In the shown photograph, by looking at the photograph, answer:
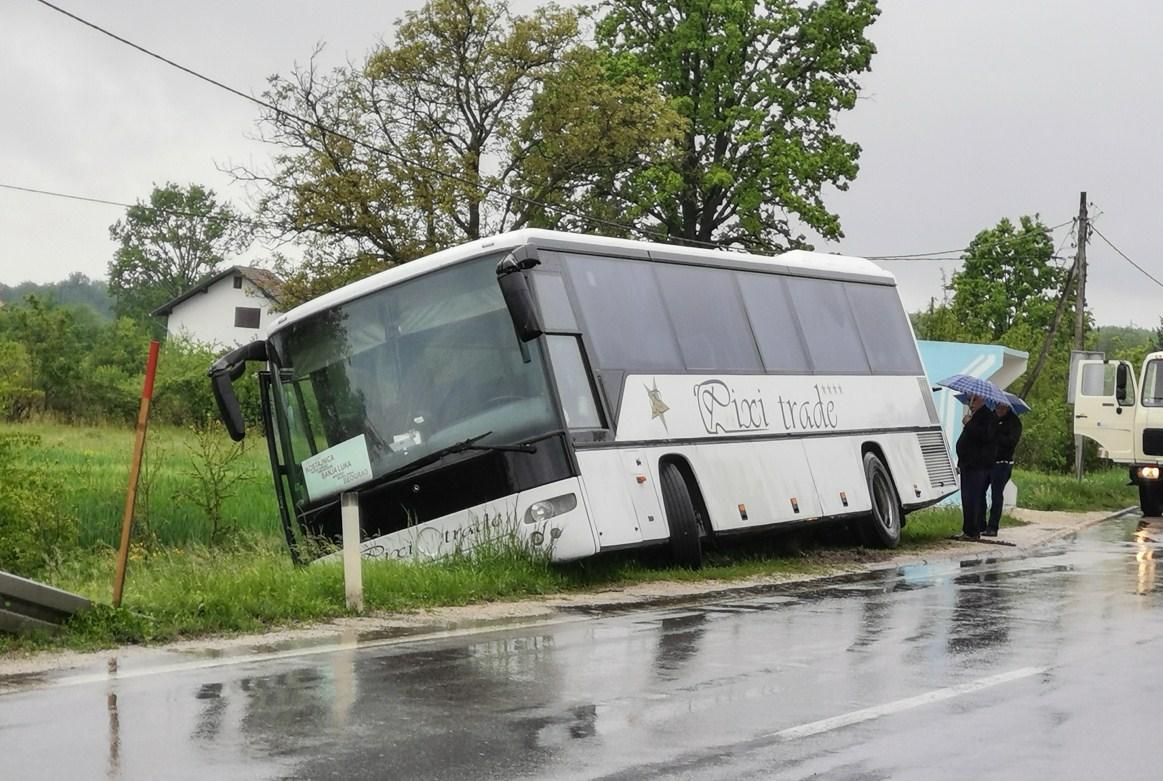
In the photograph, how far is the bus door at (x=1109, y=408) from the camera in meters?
32.2

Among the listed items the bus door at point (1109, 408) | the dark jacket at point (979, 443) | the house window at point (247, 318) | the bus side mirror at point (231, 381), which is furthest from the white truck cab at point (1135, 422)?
the house window at point (247, 318)

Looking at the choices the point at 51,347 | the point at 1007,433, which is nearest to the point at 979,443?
the point at 1007,433

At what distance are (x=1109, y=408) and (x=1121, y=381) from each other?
1323 mm

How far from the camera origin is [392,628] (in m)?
11.2

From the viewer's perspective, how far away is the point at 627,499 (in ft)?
49.1

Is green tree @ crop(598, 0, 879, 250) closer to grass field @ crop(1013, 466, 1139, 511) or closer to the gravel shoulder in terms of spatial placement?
grass field @ crop(1013, 466, 1139, 511)

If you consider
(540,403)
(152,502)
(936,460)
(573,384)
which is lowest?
(152,502)

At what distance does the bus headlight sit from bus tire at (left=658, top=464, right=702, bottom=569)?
1837mm

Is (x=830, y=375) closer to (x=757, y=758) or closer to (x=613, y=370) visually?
(x=613, y=370)

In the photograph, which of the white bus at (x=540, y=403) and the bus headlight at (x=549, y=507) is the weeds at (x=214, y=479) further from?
the bus headlight at (x=549, y=507)

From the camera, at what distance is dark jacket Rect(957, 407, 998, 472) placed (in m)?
22.5

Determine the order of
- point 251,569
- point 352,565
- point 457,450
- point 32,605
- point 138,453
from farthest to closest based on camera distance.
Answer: point 457,450 < point 251,569 < point 352,565 < point 138,453 < point 32,605

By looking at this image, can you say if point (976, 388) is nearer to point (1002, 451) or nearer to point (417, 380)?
point (1002, 451)

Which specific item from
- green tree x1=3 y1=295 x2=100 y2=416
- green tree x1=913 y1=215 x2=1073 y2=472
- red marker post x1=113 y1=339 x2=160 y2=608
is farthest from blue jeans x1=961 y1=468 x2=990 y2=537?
green tree x1=913 y1=215 x2=1073 y2=472
